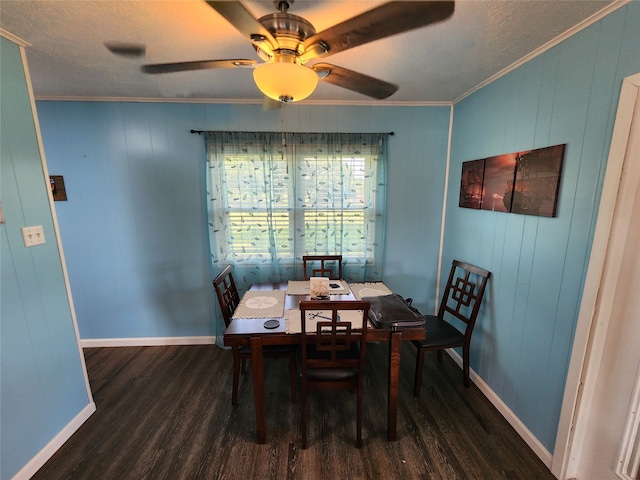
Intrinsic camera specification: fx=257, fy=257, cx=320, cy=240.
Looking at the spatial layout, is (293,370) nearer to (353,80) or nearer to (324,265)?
(324,265)

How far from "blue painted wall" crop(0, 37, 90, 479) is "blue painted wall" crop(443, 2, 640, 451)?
9.95 ft

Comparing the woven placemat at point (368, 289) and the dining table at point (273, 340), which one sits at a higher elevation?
the woven placemat at point (368, 289)

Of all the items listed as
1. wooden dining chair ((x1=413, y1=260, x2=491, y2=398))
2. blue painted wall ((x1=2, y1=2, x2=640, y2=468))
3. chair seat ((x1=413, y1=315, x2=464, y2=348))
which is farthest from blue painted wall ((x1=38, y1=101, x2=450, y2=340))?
chair seat ((x1=413, y1=315, x2=464, y2=348))

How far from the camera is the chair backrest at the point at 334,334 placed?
1.38 meters

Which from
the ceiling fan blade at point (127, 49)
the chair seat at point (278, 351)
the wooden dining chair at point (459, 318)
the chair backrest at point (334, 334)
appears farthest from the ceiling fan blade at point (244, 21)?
the wooden dining chair at point (459, 318)

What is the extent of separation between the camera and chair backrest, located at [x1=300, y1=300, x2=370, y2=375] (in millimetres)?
1375

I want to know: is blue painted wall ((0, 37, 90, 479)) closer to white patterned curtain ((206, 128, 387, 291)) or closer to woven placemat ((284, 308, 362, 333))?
white patterned curtain ((206, 128, 387, 291))

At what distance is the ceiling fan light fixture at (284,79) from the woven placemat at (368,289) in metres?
1.53

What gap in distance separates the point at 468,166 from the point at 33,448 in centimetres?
360

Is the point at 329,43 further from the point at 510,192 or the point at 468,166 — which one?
the point at 468,166

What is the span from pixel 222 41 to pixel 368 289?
6.67ft

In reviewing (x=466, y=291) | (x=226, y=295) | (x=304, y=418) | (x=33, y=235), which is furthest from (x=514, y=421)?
(x=33, y=235)

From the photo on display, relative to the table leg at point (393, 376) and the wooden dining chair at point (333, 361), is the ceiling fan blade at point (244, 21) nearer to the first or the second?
the wooden dining chair at point (333, 361)

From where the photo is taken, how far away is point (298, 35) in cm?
108
